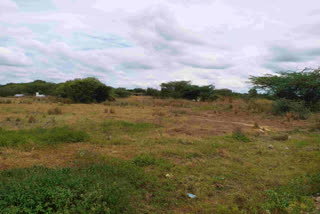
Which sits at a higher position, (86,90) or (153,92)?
(153,92)

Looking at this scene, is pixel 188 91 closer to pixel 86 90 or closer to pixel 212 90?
pixel 212 90

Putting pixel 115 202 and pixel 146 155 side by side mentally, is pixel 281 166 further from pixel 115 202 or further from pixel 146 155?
pixel 115 202

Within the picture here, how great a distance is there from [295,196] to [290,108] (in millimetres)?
12270

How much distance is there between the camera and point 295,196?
10.9 ft

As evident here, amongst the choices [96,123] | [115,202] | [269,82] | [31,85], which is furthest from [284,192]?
[31,85]

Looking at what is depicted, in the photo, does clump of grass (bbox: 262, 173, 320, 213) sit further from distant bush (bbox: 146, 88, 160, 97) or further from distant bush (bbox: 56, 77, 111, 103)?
distant bush (bbox: 146, 88, 160, 97)

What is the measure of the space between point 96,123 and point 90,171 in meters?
4.85

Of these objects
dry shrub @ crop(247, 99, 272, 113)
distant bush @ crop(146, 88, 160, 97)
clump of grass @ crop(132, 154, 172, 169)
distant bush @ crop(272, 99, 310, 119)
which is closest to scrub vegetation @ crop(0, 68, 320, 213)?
clump of grass @ crop(132, 154, 172, 169)

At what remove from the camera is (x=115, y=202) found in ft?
8.75

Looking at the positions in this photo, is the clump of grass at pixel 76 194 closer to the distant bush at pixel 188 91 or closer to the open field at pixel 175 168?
the open field at pixel 175 168

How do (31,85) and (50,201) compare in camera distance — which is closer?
(50,201)

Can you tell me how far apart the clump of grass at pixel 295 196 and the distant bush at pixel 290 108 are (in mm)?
10432

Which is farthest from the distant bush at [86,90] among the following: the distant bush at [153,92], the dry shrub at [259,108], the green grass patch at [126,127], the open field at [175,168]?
the open field at [175,168]

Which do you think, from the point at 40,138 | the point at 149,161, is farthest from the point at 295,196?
the point at 40,138
